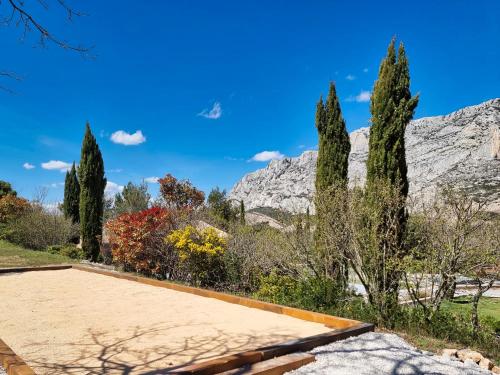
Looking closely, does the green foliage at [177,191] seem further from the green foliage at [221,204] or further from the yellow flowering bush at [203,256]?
the yellow flowering bush at [203,256]

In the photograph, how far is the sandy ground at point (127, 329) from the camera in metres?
3.94

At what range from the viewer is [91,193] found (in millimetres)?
19922

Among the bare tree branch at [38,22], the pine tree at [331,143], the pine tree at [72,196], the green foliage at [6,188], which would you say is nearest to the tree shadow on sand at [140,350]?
the bare tree branch at [38,22]

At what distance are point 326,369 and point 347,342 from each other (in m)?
0.94

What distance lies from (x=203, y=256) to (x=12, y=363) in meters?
6.70

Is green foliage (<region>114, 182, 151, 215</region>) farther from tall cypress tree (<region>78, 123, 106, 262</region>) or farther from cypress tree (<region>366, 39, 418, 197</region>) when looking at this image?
cypress tree (<region>366, 39, 418, 197</region>)

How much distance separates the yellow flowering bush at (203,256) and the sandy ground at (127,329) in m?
1.91

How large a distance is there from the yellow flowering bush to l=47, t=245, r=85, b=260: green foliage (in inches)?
398

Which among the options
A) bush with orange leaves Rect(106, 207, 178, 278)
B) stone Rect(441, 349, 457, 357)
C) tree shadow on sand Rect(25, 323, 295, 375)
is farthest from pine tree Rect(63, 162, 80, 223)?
stone Rect(441, 349, 457, 357)

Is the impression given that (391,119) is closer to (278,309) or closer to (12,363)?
(278,309)

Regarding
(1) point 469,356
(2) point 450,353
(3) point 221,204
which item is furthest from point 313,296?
(3) point 221,204

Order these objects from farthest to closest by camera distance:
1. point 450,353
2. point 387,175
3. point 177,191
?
point 177,191
point 387,175
point 450,353

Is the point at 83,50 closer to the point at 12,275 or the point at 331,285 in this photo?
the point at 331,285

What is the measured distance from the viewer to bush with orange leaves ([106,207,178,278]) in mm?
11617
